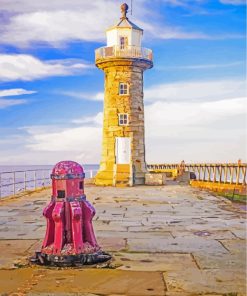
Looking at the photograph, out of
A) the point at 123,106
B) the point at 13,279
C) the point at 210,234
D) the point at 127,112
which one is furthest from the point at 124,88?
the point at 13,279

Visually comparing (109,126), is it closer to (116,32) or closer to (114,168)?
(114,168)

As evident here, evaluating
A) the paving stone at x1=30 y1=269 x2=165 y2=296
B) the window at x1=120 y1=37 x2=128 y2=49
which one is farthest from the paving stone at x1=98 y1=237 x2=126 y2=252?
the window at x1=120 y1=37 x2=128 y2=49

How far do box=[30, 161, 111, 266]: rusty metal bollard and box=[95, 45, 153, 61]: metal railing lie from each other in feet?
63.9

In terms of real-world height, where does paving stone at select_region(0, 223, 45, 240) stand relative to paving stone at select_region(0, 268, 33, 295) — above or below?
below

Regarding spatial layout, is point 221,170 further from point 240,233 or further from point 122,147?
point 240,233

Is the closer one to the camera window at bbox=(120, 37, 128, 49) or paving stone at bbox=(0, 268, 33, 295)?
paving stone at bbox=(0, 268, 33, 295)

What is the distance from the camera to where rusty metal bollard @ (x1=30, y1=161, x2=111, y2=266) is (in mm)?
5719

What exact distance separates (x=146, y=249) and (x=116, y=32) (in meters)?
→ 20.0

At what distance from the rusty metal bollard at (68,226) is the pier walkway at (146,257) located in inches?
7.5

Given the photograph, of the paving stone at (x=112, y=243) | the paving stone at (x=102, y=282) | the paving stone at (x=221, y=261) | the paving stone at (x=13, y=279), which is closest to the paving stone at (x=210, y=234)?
the paving stone at (x=112, y=243)

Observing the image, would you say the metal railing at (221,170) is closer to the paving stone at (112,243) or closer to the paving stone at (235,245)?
the paving stone at (235,245)

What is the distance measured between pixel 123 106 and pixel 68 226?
19.5 meters

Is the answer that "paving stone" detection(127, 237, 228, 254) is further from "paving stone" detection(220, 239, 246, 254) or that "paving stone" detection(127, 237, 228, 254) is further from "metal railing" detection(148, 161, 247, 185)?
"metal railing" detection(148, 161, 247, 185)

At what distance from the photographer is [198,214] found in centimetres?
1111
